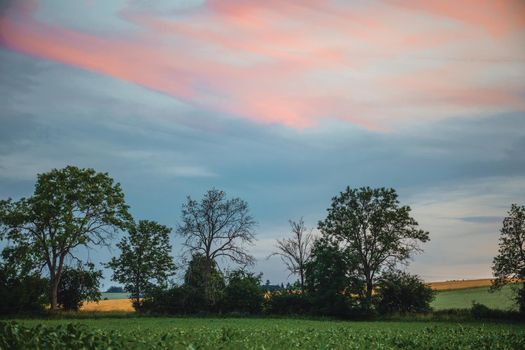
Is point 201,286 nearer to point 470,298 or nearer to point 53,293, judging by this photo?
point 53,293

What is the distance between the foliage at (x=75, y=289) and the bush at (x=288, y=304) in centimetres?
2367

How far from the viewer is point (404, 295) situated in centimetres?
6209

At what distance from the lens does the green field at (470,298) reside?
7156 cm

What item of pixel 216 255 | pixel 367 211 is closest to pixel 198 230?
pixel 216 255

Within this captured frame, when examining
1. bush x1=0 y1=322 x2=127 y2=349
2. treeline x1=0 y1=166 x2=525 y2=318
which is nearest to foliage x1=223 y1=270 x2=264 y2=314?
treeline x1=0 y1=166 x2=525 y2=318

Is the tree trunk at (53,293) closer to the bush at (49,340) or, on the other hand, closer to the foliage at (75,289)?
the foliage at (75,289)

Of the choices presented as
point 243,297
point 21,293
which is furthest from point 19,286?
point 243,297

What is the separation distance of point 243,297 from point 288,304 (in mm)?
6026

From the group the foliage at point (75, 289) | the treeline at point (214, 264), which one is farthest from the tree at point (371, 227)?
the foliage at point (75, 289)

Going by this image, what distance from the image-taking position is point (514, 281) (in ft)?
189

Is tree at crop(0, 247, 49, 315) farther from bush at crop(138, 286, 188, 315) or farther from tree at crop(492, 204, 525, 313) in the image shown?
tree at crop(492, 204, 525, 313)

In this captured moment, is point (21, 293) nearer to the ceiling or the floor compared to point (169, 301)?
nearer to the ceiling

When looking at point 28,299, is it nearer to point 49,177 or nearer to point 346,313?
point 49,177

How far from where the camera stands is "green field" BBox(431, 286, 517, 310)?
235 feet
